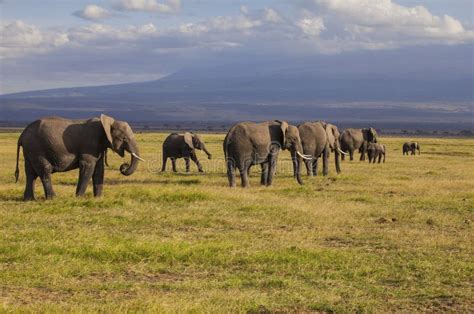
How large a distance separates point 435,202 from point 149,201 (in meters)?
7.88

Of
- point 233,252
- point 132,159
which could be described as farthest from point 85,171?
point 233,252

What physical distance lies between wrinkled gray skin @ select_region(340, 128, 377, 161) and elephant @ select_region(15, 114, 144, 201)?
26.9 meters

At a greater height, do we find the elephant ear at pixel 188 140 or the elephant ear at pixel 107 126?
the elephant ear at pixel 107 126

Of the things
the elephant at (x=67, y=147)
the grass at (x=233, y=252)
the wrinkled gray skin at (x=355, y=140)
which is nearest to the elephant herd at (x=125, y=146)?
the elephant at (x=67, y=147)

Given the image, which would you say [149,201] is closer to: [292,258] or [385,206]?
[385,206]

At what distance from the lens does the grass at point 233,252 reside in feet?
32.4

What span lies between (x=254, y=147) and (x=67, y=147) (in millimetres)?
7880

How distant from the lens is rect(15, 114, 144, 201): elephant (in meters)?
19.7

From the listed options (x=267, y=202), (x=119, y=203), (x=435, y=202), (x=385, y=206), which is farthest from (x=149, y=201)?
(x=435, y=202)

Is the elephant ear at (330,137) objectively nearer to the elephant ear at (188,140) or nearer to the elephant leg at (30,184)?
the elephant ear at (188,140)

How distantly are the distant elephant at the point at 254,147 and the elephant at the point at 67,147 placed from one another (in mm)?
5698

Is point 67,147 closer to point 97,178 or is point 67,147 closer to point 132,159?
point 97,178

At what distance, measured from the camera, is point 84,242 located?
1330cm

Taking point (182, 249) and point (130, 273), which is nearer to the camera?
point (130, 273)
